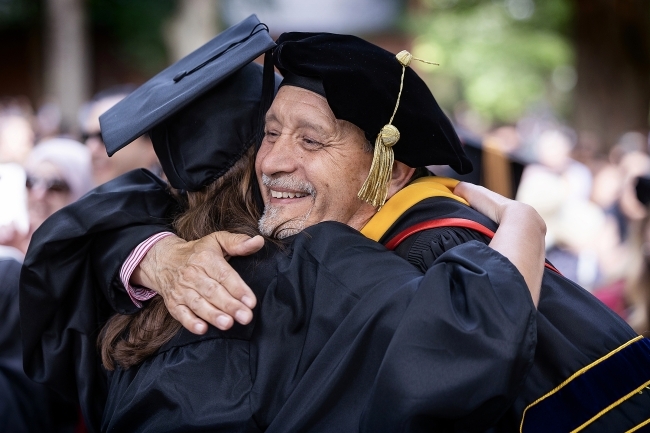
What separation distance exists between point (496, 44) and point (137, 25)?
9891 mm

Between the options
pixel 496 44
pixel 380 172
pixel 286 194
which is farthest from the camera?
pixel 496 44

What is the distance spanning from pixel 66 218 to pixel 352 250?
1.07 metres

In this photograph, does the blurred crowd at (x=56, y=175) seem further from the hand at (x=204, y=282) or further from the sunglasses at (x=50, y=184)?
the hand at (x=204, y=282)

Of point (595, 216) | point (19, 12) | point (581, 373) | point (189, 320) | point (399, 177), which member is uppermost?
point (19, 12)

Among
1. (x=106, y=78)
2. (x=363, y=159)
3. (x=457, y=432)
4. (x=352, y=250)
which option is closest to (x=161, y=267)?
(x=352, y=250)

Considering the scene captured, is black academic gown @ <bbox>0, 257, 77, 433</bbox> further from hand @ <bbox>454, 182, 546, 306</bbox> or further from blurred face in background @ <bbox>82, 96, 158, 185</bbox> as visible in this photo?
hand @ <bbox>454, 182, 546, 306</bbox>

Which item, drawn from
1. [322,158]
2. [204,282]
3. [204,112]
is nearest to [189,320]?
[204,282]

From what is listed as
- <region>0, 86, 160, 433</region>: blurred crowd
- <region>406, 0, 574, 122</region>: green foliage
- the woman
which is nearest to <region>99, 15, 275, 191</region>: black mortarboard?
the woman

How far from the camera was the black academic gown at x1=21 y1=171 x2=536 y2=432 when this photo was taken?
6.23ft

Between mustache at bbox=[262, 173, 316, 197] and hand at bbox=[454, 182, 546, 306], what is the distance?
58 cm

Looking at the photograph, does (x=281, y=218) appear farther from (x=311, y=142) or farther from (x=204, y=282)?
(x=204, y=282)

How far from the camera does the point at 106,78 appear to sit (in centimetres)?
2291

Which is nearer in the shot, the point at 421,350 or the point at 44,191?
the point at 421,350

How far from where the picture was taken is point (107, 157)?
4.83 meters
